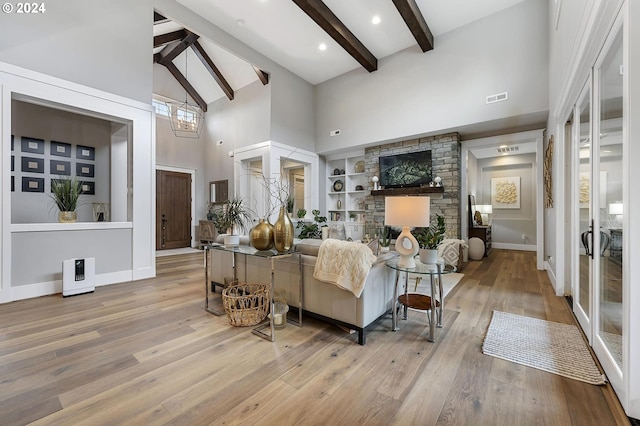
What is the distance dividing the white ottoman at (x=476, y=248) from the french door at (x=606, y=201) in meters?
3.56

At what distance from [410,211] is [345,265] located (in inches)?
28.7

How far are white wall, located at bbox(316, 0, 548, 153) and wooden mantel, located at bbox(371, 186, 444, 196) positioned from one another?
1126 mm

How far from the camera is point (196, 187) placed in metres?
8.20

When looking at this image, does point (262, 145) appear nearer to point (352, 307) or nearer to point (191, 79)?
point (191, 79)

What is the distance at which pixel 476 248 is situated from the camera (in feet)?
19.2

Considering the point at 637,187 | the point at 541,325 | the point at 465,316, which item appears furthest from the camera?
the point at 465,316

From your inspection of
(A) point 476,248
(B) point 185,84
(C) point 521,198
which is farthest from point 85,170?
(C) point 521,198

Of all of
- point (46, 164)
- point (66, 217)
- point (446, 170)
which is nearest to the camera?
point (66, 217)

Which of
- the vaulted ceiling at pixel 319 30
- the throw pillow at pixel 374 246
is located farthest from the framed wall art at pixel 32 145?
the throw pillow at pixel 374 246

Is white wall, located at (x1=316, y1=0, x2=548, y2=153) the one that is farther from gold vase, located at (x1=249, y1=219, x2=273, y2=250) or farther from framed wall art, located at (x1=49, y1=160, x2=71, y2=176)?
framed wall art, located at (x1=49, y1=160, x2=71, y2=176)

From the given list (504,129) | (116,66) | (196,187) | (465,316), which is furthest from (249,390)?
(196,187)

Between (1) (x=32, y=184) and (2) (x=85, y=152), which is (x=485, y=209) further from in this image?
(1) (x=32, y=184)

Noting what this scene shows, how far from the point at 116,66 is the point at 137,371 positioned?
422 cm

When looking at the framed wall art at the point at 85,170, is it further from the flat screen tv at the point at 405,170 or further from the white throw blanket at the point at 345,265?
the flat screen tv at the point at 405,170
